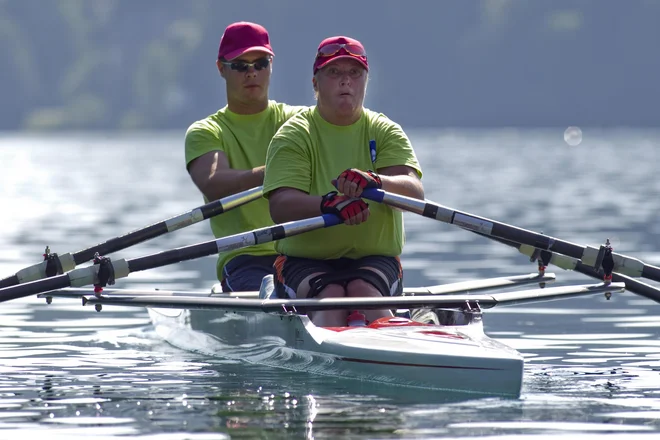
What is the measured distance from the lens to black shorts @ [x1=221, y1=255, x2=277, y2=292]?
1251 centimetres

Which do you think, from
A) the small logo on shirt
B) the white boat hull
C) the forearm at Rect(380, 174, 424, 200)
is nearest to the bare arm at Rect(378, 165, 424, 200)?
the forearm at Rect(380, 174, 424, 200)

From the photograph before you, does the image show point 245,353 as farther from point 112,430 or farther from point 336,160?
point 112,430

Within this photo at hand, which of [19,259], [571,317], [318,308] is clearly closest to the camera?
[318,308]

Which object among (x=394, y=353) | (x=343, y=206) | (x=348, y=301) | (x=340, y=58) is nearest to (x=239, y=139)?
(x=340, y=58)

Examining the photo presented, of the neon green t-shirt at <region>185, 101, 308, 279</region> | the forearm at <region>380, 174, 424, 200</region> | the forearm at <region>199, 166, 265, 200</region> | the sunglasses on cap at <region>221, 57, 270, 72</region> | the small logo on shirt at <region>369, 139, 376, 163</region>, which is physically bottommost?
the forearm at <region>380, 174, 424, 200</region>

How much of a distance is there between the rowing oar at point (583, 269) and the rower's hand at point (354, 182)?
4.84 ft

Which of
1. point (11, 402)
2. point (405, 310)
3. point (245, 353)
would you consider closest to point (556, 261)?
point (405, 310)

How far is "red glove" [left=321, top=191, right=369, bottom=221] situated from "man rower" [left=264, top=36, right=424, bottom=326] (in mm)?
127

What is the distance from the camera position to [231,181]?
499 inches

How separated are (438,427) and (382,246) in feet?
8.09

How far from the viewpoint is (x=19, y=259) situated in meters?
23.6

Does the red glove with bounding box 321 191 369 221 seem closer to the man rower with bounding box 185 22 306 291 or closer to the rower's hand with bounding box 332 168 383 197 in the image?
the rower's hand with bounding box 332 168 383 197

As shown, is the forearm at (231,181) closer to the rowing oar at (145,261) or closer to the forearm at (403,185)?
the rowing oar at (145,261)

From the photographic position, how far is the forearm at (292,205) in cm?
1074
